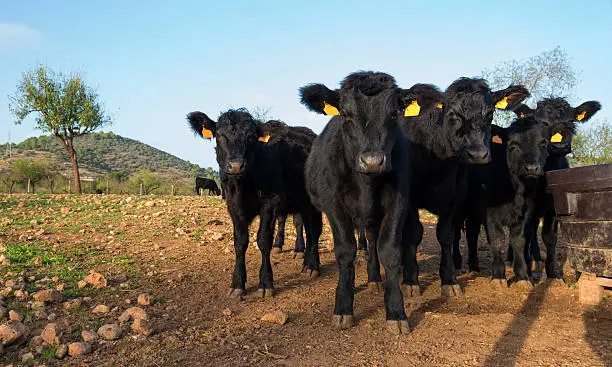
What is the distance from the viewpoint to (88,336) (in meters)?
3.66

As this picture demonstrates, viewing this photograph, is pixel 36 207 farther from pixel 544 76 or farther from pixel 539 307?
pixel 544 76

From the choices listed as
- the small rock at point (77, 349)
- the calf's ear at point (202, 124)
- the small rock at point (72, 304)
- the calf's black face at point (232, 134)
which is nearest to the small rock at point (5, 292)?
the small rock at point (72, 304)

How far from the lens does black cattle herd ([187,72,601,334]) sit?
173 inches

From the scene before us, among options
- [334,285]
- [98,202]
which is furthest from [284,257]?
[98,202]

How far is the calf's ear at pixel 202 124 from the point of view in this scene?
620 cm

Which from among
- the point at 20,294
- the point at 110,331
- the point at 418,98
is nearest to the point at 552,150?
the point at 418,98

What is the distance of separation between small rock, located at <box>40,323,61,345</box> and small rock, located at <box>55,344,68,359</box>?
5.7 inches

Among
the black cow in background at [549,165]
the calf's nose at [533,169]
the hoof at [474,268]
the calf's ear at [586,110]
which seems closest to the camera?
the calf's nose at [533,169]

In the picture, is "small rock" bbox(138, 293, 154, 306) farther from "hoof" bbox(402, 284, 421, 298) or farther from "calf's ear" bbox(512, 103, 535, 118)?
"calf's ear" bbox(512, 103, 535, 118)

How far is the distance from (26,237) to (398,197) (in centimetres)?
742

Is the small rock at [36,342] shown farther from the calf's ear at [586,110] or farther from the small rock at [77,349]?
the calf's ear at [586,110]

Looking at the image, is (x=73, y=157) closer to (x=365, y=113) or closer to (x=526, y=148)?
(x=526, y=148)

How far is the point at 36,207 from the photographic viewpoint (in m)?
13.4

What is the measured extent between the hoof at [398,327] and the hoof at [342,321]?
36 cm
